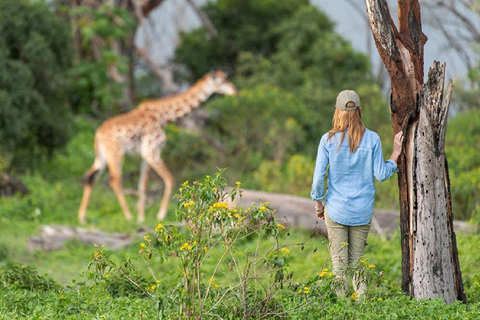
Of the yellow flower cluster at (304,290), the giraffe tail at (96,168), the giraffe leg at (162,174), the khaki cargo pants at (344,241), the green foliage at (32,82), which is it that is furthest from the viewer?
the green foliage at (32,82)

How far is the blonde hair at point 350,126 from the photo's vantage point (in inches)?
217

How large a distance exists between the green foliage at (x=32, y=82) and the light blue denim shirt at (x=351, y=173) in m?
9.27

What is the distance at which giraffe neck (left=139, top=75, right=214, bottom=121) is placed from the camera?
531 inches

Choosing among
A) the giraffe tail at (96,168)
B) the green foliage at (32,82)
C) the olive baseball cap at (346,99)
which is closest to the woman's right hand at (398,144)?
the olive baseball cap at (346,99)

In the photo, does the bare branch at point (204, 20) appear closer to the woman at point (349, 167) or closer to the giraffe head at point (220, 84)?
the giraffe head at point (220, 84)

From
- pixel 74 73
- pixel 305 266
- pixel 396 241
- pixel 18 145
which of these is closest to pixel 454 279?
pixel 305 266

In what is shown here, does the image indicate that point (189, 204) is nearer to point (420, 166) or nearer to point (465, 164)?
point (420, 166)

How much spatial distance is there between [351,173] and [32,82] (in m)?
10.1

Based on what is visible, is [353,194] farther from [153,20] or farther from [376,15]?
[153,20]

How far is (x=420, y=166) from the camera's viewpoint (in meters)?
5.82

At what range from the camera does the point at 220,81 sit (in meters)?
14.3

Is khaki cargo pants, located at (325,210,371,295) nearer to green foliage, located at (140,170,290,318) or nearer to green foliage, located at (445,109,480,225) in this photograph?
green foliage, located at (140,170,290,318)

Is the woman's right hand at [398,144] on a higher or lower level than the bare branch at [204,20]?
lower

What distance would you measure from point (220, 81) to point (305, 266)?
21.2ft
